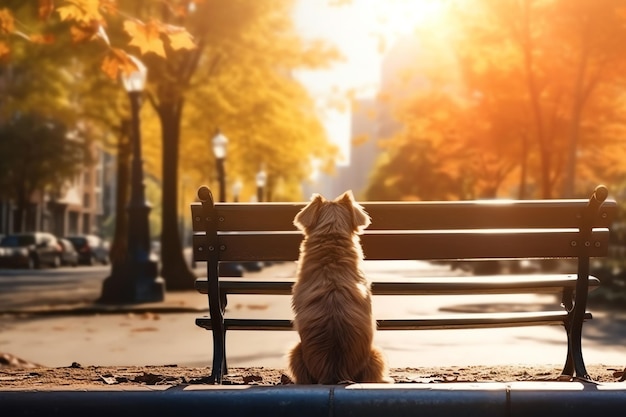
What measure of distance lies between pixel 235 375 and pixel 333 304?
183 centimetres

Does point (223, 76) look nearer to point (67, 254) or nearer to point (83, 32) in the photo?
point (83, 32)

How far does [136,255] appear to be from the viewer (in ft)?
67.4

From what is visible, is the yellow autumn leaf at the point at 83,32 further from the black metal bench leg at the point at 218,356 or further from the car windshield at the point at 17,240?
the car windshield at the point at 17,240

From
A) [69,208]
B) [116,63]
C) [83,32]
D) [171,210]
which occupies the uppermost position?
[69,208]

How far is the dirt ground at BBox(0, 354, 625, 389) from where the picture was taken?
6055 mm

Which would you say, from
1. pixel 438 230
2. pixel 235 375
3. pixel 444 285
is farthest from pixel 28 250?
pixel 444 285

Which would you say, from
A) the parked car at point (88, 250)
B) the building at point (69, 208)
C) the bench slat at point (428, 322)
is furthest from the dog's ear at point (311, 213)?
A: the building at point (69, 208)

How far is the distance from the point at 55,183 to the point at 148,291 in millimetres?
41582

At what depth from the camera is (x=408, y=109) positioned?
141 ft

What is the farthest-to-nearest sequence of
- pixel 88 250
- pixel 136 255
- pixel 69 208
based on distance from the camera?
1. pixel 69 208
2. pixel 88 250
3. pixel 136 255

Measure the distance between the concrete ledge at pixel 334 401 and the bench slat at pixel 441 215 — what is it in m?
1.58

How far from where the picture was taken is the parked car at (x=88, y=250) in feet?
195

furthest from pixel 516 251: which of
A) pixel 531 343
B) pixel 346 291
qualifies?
pixel 531 343

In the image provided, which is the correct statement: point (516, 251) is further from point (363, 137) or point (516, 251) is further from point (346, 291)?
point (363, 137)
